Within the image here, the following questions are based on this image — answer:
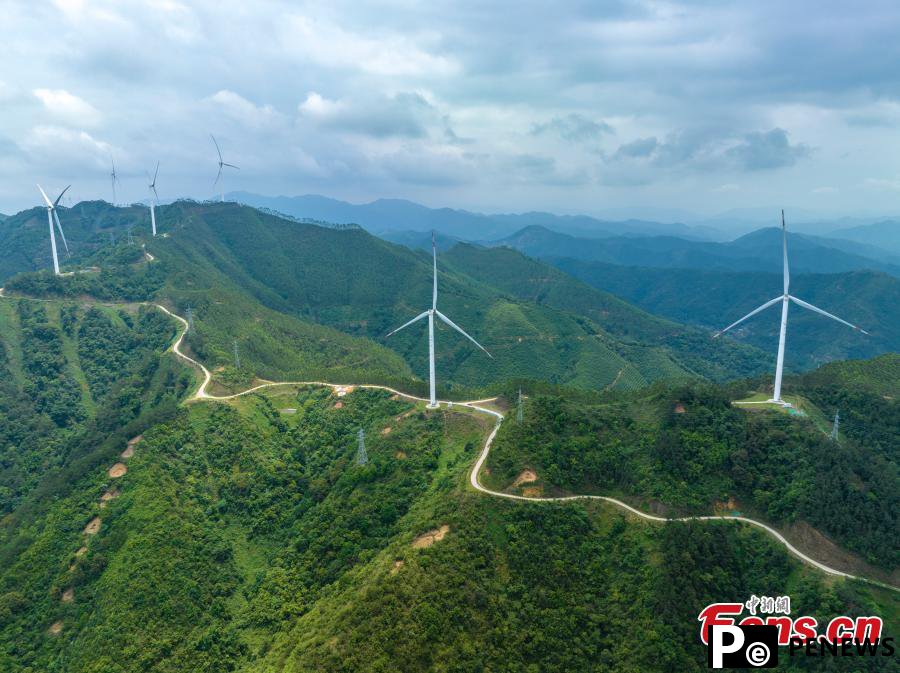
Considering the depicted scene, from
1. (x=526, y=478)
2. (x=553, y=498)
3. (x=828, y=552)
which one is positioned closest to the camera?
(x=828, y=552)

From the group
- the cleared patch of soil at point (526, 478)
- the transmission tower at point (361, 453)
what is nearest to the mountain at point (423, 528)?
the cleared patch of soil at point (526, 478)

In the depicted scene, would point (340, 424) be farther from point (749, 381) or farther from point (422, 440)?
point (749, 381)

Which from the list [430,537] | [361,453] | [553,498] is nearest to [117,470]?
[361,453]

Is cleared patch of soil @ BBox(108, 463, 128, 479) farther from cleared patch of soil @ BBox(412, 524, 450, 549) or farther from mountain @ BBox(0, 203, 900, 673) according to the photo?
cleared patch of soil @ BBox(412, 524, 450, 549)

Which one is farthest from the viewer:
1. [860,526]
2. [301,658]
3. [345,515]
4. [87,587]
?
[345,515]

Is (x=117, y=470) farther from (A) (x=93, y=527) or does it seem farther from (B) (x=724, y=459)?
(B) (x=724, y=459)

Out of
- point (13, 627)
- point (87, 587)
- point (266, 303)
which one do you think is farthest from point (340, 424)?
point (266, 303)
